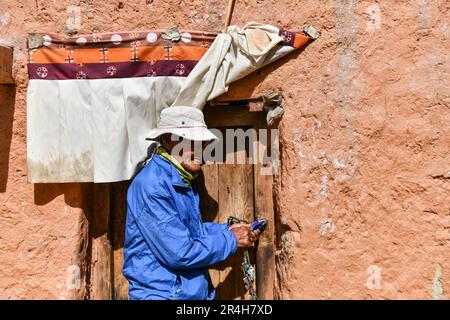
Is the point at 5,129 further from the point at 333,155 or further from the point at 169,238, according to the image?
the point at 333,155

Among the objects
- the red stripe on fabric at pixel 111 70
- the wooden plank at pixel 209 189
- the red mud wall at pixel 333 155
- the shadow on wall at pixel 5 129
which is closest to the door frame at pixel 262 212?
the red mud wall at pixel 333 155

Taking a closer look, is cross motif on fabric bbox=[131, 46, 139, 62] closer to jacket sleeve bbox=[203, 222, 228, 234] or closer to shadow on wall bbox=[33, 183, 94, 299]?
shadow on wall bbox=[33, 183, 94, 299]

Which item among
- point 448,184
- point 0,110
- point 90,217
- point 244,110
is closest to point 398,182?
point 448,184

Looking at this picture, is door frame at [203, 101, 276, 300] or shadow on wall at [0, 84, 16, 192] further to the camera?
door frame at [203, 101, 276, 300]

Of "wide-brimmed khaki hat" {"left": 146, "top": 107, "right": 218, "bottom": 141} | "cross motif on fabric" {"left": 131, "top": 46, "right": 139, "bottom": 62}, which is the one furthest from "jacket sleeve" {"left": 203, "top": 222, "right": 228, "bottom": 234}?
"cross motif on fabric" {"left": 131, "top": 46, "right": 139, "bottom": 62}

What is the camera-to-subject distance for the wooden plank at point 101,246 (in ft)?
10.7

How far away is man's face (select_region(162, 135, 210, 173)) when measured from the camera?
278 cm

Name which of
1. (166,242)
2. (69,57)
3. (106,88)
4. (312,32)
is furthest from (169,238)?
(312,32)

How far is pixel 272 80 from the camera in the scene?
304 centimetres

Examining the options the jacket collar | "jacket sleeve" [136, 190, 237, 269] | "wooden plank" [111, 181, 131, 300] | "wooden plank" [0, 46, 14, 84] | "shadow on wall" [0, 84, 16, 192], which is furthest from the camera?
"wooden plank" [111, 181, 131, 300]

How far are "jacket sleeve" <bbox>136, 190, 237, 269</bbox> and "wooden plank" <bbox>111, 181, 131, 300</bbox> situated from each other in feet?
2.31

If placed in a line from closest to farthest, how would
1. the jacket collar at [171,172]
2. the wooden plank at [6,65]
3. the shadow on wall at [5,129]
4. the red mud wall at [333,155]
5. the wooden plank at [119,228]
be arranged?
the jacket collar at [171,172] → the red mud wall at [333,155] → the wooden plank at [6,65] → the shadow on wall at [5,129] → the wooden plank at [119,228]

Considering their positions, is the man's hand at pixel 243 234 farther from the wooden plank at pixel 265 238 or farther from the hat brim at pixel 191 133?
the hat brim at pixel 191 133

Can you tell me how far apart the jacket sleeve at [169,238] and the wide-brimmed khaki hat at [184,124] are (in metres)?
0.32
